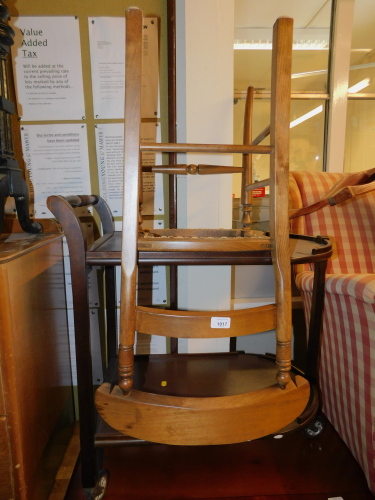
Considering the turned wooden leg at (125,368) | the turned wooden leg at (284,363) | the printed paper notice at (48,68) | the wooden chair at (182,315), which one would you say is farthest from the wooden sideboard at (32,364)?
the turned wooden leg at (284,363)

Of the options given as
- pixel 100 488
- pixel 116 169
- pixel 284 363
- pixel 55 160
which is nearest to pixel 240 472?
pixel 100 488

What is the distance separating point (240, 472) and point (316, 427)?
0.29m

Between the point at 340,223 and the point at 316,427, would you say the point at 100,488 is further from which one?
the point at 340,223

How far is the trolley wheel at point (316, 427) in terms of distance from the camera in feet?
3.28

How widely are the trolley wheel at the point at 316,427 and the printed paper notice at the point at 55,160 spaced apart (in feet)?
3.76

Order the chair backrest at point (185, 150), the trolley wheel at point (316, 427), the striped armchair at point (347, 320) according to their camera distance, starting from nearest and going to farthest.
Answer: the chair backrest at point (185, 150)
the striped armchair at point (347, 320)
the trolley wheel at point (316, 427)

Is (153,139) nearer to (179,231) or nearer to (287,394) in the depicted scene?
(179,231)

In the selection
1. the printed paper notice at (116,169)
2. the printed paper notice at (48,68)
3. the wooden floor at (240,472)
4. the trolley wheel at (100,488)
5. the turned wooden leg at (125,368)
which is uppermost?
the printed paper notice at (48,68)

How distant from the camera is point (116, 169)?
1.14m

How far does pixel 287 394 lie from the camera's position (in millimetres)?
642

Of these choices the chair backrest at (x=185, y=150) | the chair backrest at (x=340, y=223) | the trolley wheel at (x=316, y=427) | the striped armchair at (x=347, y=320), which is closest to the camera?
the chair backrest at (x=185, y=150)

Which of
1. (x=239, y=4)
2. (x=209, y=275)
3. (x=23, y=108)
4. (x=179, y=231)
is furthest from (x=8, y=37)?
(x=239, y=4)

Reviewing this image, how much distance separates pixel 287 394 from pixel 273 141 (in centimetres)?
54

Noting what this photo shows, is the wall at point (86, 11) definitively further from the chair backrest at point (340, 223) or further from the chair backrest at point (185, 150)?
the chair backrest at point (340, 223)
